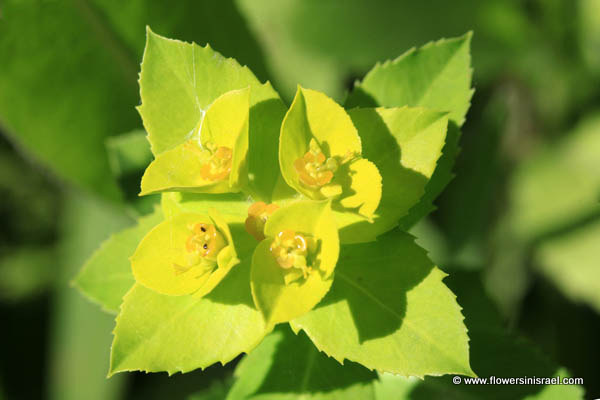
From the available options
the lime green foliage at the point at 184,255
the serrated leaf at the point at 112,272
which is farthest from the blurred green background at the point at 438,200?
the lime green foliage at the point at 184,255

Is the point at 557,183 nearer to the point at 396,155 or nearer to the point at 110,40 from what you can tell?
the point at 396,155

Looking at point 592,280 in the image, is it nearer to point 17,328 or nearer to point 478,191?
point 478,191

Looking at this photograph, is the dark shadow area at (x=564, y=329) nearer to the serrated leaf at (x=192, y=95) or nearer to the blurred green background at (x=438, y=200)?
the blurred green background at (x=438, y=200)

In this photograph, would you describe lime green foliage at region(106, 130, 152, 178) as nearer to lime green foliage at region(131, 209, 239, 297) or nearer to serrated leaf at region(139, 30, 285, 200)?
serrated leaf at region(139, 30, 285, 200)

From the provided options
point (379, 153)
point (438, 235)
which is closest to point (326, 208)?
point (379, 153)

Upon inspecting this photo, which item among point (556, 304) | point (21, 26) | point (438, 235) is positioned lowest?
point (556, 304)

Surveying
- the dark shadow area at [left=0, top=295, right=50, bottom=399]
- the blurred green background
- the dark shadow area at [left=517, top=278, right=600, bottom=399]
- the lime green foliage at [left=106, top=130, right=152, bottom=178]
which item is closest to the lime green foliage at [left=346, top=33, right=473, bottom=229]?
the lime green foliage at [left=106, top=130, right=152, bottom=178]
